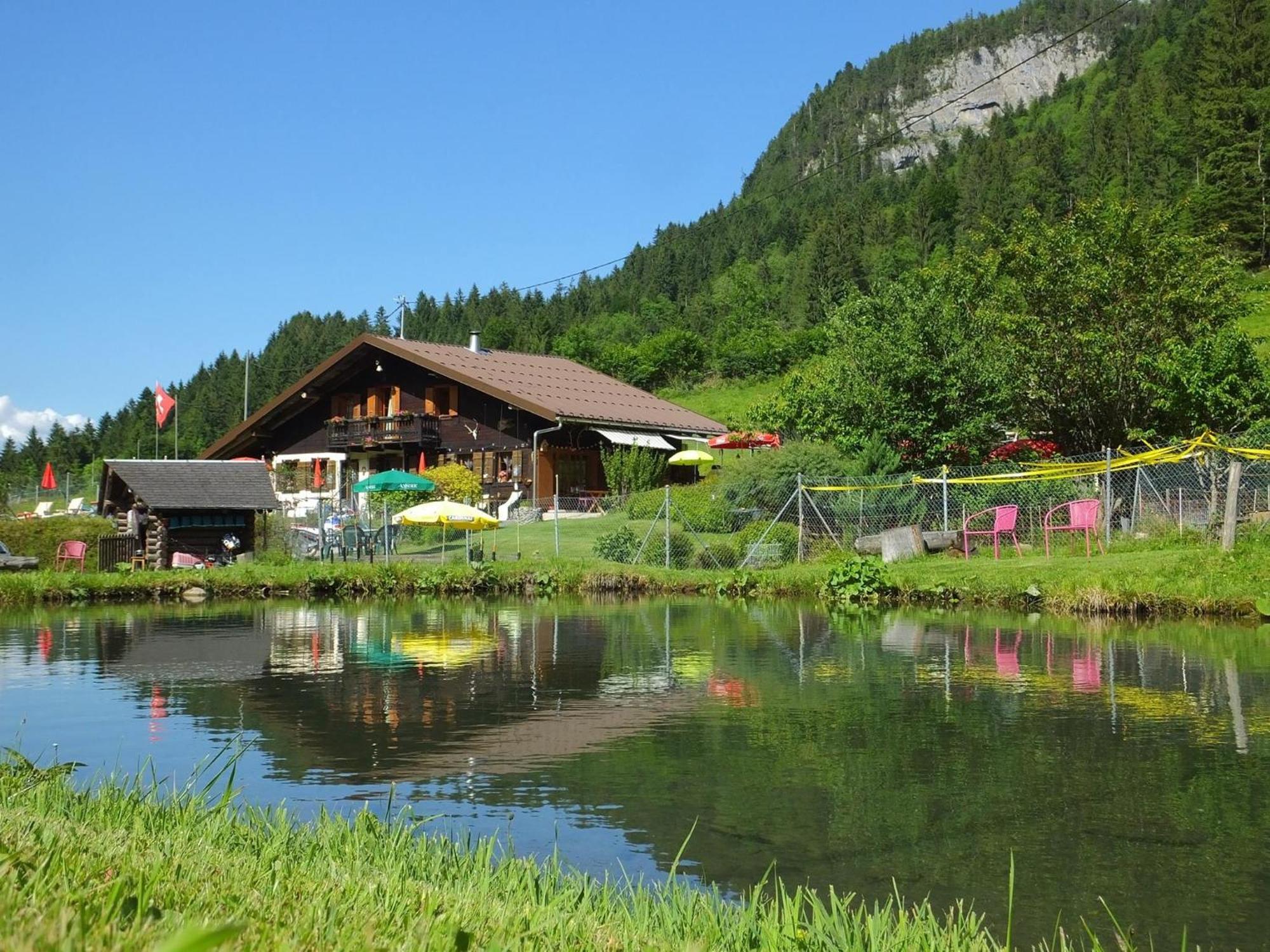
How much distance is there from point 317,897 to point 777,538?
75.0ft

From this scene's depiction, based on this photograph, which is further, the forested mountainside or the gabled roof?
the forested mountainside

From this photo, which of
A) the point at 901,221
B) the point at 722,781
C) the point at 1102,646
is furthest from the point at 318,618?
the point at 901,221

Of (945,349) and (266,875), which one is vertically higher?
(945,349)

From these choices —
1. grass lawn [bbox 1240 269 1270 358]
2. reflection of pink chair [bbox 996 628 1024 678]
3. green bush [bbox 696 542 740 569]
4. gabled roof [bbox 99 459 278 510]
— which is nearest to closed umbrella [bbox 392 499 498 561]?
gabled roof [bbox 99 459 278 510]

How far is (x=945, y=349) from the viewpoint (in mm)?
30000

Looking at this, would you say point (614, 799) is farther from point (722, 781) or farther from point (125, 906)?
point (125, 906)

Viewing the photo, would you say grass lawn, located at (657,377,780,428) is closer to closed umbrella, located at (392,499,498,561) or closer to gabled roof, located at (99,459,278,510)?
gabled roof, located at (99,459,278,510)

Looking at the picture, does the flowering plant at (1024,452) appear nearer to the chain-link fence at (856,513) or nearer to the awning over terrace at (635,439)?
the chain-link fence at (856,513)

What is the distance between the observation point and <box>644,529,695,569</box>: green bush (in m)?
26.6

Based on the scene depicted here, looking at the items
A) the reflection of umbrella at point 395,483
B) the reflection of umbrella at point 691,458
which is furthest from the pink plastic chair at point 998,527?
the reflection of umbrella at point 691,458

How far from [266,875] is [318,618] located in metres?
17.7

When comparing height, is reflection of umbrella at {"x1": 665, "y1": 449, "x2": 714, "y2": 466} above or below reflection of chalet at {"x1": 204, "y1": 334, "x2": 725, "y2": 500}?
below

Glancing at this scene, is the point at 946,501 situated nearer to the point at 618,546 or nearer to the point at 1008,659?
the point at 618,546

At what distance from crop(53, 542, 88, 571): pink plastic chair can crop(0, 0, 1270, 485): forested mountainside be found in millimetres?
20609
